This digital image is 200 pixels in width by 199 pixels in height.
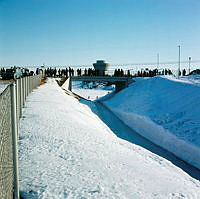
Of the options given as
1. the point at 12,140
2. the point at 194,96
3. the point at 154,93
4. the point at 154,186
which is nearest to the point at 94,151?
the point at 154,186

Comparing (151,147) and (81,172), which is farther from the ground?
(81,172)

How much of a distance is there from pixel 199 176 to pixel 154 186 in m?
7.75

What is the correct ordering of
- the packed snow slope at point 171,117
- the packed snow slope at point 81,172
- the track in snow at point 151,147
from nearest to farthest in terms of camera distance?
1. the packed snow slope at point 81,172
2. the track in snow at point 151,147
3. the packed snow slope at point 171,117

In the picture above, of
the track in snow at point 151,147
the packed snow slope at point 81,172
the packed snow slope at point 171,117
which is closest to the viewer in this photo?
the packed snow slope at point 81,172

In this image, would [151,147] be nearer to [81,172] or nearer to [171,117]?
[171,117]

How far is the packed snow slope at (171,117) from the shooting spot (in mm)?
15539

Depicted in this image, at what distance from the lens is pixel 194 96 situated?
23.0 m

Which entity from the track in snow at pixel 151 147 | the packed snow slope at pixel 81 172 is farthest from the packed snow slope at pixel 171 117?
the packed snow slope at pixel 81 172

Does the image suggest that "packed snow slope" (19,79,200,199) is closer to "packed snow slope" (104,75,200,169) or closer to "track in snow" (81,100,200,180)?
"track in snow" (81,100,200,180)

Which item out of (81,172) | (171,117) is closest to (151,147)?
(171,117)

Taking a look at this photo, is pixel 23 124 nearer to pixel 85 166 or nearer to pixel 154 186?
pixel 85 166

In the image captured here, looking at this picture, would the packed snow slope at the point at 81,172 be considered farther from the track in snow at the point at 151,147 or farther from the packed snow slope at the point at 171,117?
the packed snow slope at the point at 171,117

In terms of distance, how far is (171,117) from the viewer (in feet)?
67.5

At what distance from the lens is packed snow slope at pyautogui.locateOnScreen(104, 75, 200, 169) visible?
612 inches
